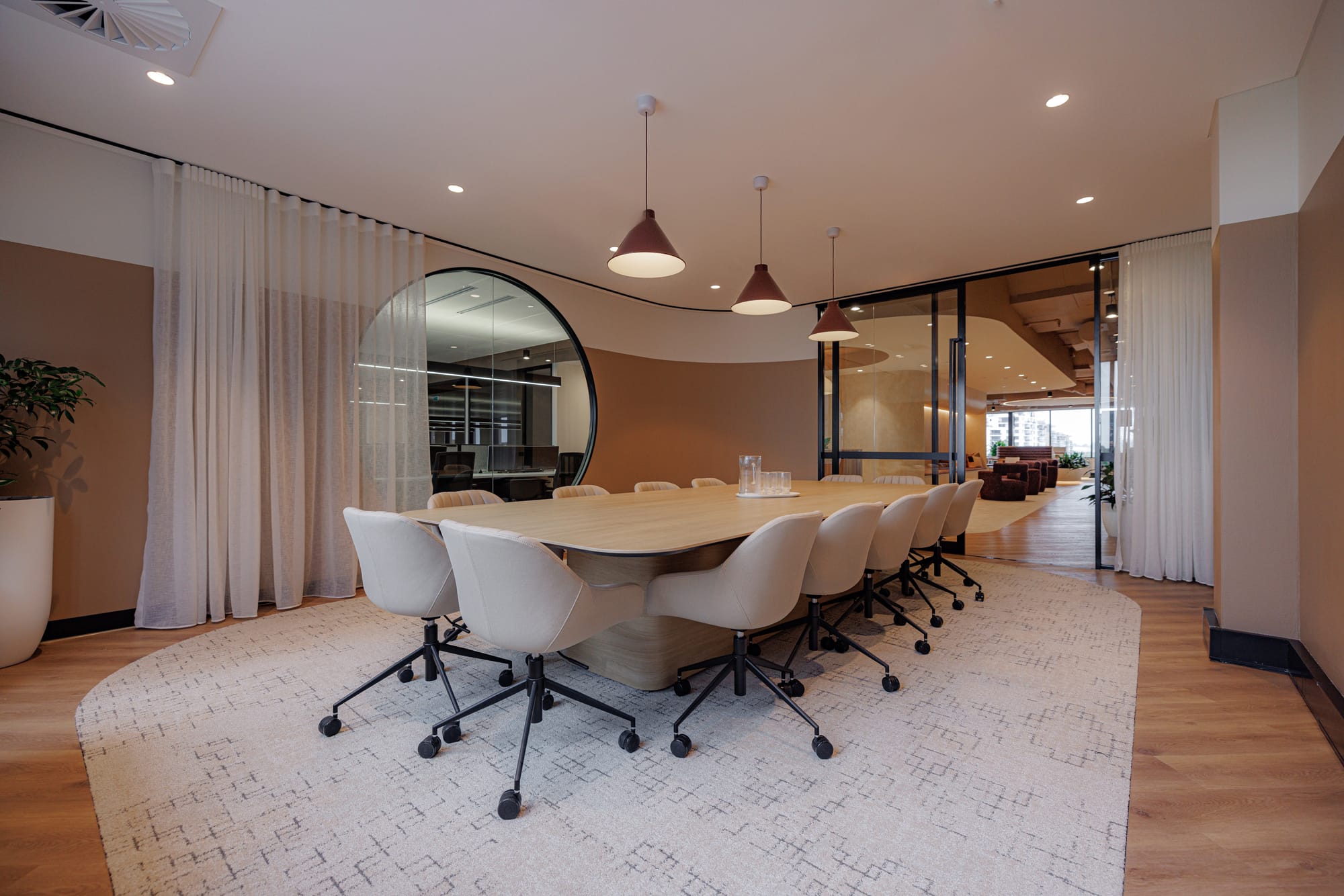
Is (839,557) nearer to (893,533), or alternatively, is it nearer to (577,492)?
(893,533)

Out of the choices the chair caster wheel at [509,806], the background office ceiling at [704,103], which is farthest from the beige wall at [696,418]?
A: the chair caster wheel at [509,806]

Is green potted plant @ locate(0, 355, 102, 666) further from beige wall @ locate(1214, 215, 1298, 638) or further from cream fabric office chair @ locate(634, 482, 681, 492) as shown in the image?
beige wall @ locate(1214, 215, 1298, 638)

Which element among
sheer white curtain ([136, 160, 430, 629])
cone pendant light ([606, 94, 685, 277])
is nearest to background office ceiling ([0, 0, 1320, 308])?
cone pendant light ([606, 94, 685, 277])

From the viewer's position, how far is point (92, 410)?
3.50 m

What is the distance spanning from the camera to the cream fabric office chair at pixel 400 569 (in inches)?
89.5

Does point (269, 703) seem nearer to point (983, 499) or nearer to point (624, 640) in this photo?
point (624, 640)

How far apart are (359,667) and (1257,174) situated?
5331 mm

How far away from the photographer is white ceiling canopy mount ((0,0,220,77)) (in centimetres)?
237

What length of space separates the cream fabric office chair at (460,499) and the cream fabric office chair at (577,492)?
48cm

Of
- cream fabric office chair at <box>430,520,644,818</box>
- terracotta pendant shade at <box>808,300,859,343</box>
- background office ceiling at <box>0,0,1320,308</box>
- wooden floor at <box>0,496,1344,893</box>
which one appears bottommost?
wooden floor at <box>0,496,1344,893</box>

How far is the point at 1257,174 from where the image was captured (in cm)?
297

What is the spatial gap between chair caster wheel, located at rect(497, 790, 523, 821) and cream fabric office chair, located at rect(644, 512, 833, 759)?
60 centimetres

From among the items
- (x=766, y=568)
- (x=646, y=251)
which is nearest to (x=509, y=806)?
(x=766, y=568)

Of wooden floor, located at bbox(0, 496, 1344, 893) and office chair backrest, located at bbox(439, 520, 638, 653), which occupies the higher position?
office chair backrest, located at bbox(439, 520, 638, 653)
